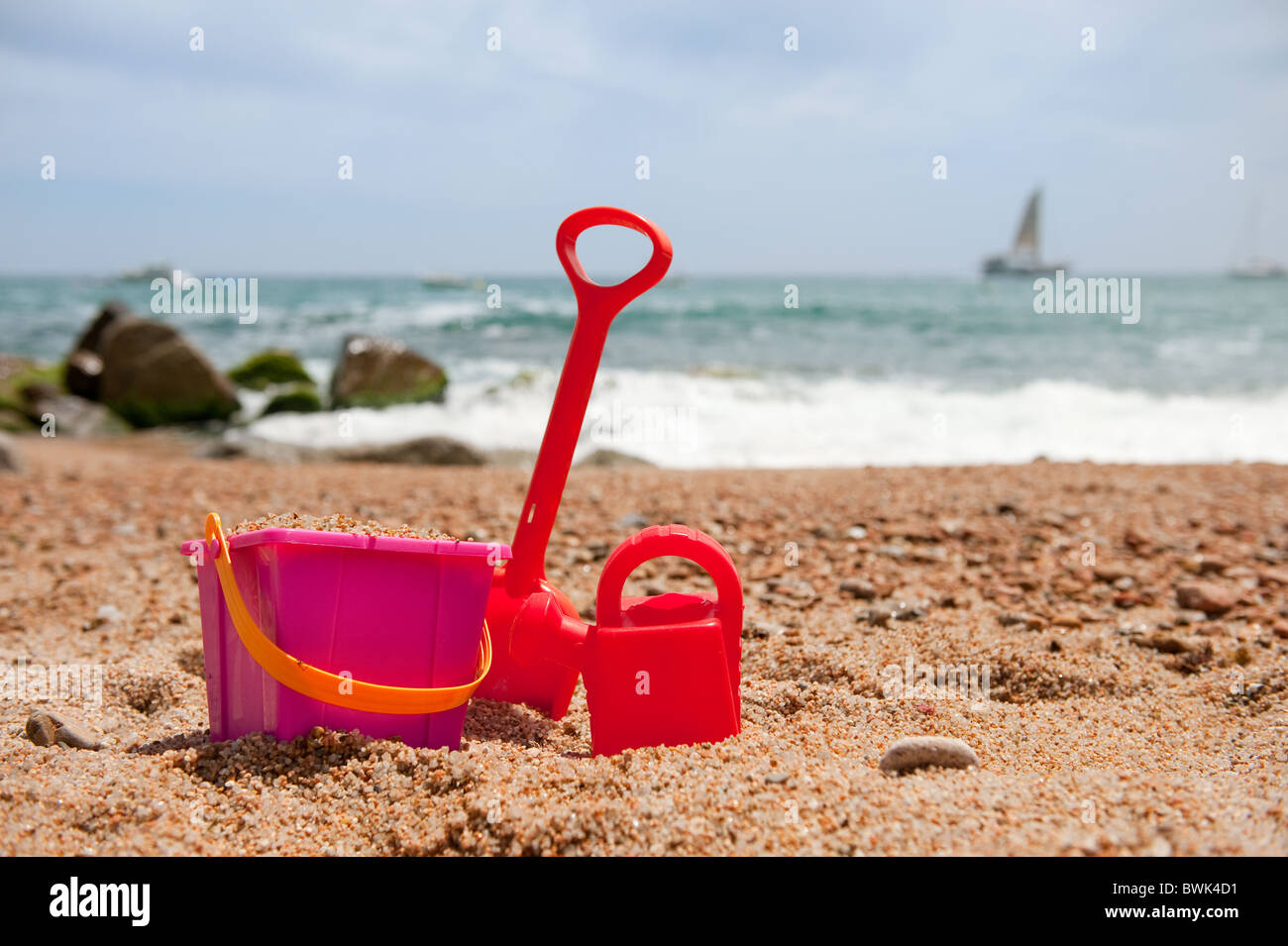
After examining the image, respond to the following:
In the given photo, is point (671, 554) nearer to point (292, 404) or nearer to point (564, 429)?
point (564, 429)

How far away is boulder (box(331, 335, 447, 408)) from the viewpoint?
11.5 metres

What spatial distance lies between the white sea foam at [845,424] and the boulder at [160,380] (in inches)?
58.6

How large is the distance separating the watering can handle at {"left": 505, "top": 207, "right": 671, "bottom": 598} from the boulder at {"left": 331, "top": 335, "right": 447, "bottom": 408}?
9.51 m

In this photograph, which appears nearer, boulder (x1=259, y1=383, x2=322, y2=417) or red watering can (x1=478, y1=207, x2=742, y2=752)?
red watering can (x1=478, y1=207, x2=742, y2=752)

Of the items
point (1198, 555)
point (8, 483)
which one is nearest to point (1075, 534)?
point (1198, 555)

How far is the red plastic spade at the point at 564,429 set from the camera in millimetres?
2338

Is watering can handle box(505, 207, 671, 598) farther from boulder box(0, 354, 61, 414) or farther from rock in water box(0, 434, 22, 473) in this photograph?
boulder box(0, 354, 61, 414)

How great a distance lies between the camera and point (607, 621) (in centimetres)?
221

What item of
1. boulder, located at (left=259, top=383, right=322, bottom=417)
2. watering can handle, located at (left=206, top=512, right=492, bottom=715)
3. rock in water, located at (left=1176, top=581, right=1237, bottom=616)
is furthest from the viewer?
boulder, located at (left=259, top=383, right=322, bottom=417)

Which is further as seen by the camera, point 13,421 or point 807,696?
point 13,421

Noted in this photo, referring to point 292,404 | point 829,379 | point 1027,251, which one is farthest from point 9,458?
point 1027,251

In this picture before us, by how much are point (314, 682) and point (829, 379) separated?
41.2ft

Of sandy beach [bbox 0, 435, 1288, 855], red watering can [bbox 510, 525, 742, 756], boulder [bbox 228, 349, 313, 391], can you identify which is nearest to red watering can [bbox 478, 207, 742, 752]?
red watering can [bbox 510, 525, 742, 756]
